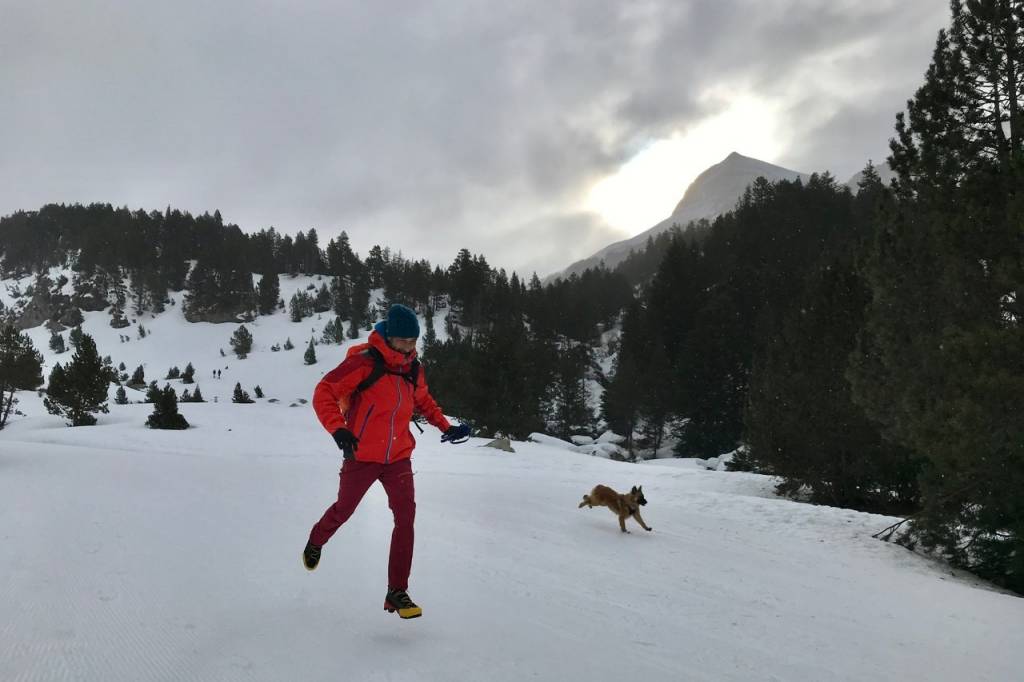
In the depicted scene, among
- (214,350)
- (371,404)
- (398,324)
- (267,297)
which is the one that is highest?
(267,297)

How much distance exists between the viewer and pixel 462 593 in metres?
4.21

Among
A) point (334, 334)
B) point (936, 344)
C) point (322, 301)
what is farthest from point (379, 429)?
point (322, 301)

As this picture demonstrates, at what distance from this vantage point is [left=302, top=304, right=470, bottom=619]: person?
3.54 m

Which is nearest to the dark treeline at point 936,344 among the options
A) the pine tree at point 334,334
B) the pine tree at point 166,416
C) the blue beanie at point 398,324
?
the blue beanie at point 398,324

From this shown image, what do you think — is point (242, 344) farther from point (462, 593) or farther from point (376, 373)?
point (376, 373)

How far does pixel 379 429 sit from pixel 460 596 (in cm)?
155

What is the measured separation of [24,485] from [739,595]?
9687 mm

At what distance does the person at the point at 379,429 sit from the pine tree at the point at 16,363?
3414 cm

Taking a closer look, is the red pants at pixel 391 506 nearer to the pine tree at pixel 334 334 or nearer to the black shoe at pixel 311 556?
the black shoe at pixel 311 556

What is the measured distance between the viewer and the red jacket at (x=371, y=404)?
11.8 feet

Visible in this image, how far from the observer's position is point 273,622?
11.0ft

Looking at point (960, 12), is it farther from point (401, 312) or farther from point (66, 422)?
point (66, 422)

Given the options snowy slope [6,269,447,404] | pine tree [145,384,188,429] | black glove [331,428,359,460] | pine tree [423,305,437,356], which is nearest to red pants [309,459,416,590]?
black glove [331,428,359,460]

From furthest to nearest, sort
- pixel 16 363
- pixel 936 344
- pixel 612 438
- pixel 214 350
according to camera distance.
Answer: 1. pixel 214 350
2. pixel 612 438
3. pixel 16 363
4. pixel 936 344
